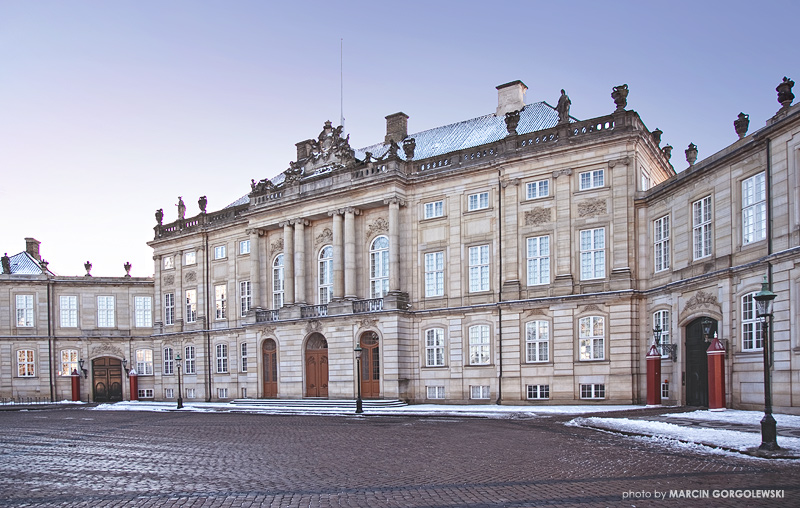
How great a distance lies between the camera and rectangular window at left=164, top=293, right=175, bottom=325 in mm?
58344

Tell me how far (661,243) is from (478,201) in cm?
1053

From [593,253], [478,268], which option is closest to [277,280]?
[478,268]

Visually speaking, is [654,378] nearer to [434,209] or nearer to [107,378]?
[434,209]

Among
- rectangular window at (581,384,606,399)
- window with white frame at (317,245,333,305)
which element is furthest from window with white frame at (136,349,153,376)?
rectangular window at (581,384,606,399)

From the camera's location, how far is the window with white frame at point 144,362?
6138 centimetres

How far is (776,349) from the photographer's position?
23.8 m

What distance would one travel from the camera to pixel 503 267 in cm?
3794

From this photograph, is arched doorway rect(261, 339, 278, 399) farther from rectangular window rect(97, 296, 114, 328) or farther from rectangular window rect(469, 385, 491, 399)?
rectangular window rect(97, 296, 114, 328)

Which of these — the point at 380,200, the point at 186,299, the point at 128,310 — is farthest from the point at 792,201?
the point at 128,310

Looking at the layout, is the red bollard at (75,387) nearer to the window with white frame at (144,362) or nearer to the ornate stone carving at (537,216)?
the window with white frame at (144,362)

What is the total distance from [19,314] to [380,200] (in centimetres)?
3875

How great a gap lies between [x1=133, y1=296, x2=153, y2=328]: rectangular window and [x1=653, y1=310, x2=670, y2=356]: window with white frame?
4587 centimetres

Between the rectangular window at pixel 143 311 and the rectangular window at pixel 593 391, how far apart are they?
139 ft

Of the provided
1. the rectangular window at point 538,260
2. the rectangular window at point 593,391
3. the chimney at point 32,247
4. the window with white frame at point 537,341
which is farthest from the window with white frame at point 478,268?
the chimney at point 32,247
